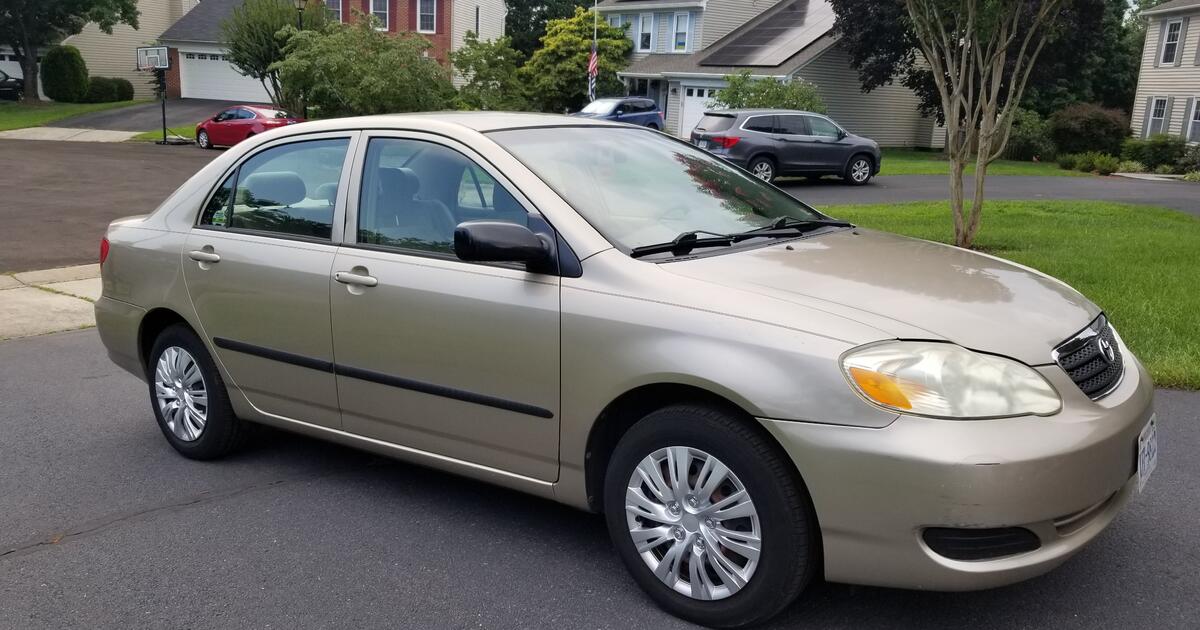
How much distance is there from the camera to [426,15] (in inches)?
1816

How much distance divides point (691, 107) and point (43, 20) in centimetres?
2799

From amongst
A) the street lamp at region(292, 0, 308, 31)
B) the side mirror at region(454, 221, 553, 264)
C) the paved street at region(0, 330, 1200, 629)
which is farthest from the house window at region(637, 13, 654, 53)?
the side mirror at region(454, 221, 553, 264)

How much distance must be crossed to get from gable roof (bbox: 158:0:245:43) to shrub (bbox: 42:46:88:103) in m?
4.55

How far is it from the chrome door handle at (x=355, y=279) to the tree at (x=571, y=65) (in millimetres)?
40243

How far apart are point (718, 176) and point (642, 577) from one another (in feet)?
6.32

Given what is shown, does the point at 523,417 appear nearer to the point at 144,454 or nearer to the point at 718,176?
the point at 718,176

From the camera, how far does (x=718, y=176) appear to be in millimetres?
4508

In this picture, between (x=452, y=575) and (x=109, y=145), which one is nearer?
(x=452, y=575)

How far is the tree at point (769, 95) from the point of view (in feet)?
89.9

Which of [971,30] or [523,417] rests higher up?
[971,30]

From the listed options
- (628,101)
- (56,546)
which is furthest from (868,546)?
(628,101)

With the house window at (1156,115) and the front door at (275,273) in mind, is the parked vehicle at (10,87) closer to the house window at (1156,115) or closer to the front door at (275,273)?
the house window at (1156,115)

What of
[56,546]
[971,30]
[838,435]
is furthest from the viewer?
[971,30]

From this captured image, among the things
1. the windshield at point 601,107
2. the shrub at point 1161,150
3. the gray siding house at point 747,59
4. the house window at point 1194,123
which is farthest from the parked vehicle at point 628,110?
the house window at point 1194,123
